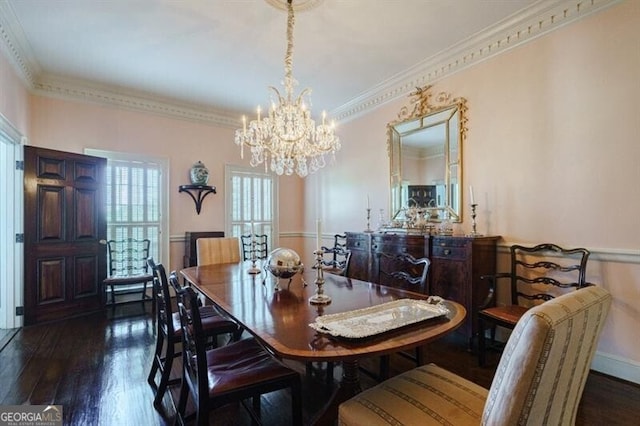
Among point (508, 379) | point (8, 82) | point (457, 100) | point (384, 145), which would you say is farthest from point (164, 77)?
point (508, 379)

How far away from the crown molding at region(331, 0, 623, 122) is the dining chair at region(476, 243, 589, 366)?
1810 millimetres

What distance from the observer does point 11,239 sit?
339 cm

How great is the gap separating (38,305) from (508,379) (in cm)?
448

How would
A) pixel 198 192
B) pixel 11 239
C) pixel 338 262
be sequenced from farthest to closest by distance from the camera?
pixel 198 192 → pixel 338 262 → pixel 11 239

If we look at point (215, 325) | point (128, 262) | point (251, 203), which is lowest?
point (215, 325)

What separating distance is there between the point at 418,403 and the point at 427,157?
2.89 m

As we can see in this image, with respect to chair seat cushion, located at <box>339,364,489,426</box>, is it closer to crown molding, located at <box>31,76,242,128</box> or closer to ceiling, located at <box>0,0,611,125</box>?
ceiling, located at <box>0,0,611,125</box>

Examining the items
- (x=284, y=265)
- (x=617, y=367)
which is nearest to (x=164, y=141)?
Result: (x=284, y=265)

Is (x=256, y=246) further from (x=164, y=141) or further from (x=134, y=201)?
(x=164, y=141)

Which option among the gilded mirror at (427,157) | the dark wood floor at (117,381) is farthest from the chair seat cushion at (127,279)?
the gilded mirror at (427,157)

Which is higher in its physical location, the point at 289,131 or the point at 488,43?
the point at 488,43

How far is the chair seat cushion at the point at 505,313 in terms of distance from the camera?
7.63 feet

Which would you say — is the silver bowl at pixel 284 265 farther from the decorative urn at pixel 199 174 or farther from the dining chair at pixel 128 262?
the decorative urn at pixel 199 174

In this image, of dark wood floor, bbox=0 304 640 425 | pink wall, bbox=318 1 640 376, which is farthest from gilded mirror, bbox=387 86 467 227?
dark wood floor, bbox=0 304 640 425
